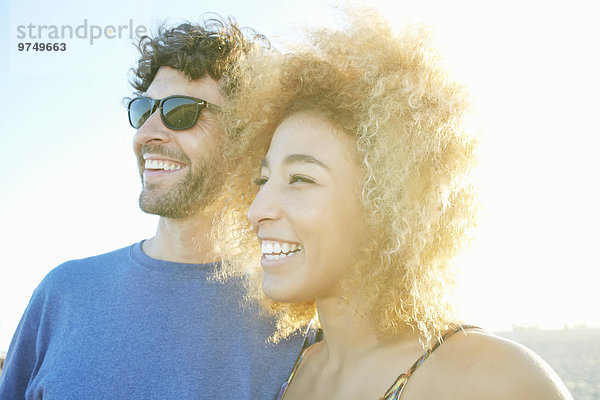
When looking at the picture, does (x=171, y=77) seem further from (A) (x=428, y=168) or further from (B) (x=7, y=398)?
(B) (x=7, y=398)

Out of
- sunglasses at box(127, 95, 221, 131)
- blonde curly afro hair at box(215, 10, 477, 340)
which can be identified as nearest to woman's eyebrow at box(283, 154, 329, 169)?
blonde curly afro hair at box(215, 10, 477, 340)

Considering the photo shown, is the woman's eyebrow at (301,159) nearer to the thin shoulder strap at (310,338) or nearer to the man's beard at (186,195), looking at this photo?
the man's beard at (186,195)

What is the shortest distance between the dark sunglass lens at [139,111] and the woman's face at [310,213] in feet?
4.88

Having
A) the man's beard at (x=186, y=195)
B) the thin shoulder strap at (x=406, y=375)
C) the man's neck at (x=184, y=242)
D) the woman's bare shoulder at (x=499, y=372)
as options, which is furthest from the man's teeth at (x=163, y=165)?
the woman's bare shoulder at (x=499, y=372)

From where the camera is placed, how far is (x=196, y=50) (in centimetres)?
334

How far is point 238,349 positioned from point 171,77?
79.8 inches

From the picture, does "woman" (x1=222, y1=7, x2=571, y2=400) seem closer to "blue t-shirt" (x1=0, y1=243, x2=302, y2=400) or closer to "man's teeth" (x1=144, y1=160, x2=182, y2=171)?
"blue t-shirt" (x1=0, y1=243, x2=302, y2=400)

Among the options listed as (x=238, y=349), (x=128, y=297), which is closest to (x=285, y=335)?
(x=238, y=349)

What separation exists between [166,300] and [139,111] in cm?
148

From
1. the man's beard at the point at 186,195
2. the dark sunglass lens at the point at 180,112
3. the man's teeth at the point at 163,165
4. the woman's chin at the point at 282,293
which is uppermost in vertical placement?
the dark sunglass lens at the point at 180,112

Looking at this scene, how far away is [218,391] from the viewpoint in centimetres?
247

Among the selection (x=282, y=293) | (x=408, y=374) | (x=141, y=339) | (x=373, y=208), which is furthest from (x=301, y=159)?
(x=141, y=339)

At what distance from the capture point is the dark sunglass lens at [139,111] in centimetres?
339

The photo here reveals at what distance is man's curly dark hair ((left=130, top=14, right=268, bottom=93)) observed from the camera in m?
3.34
